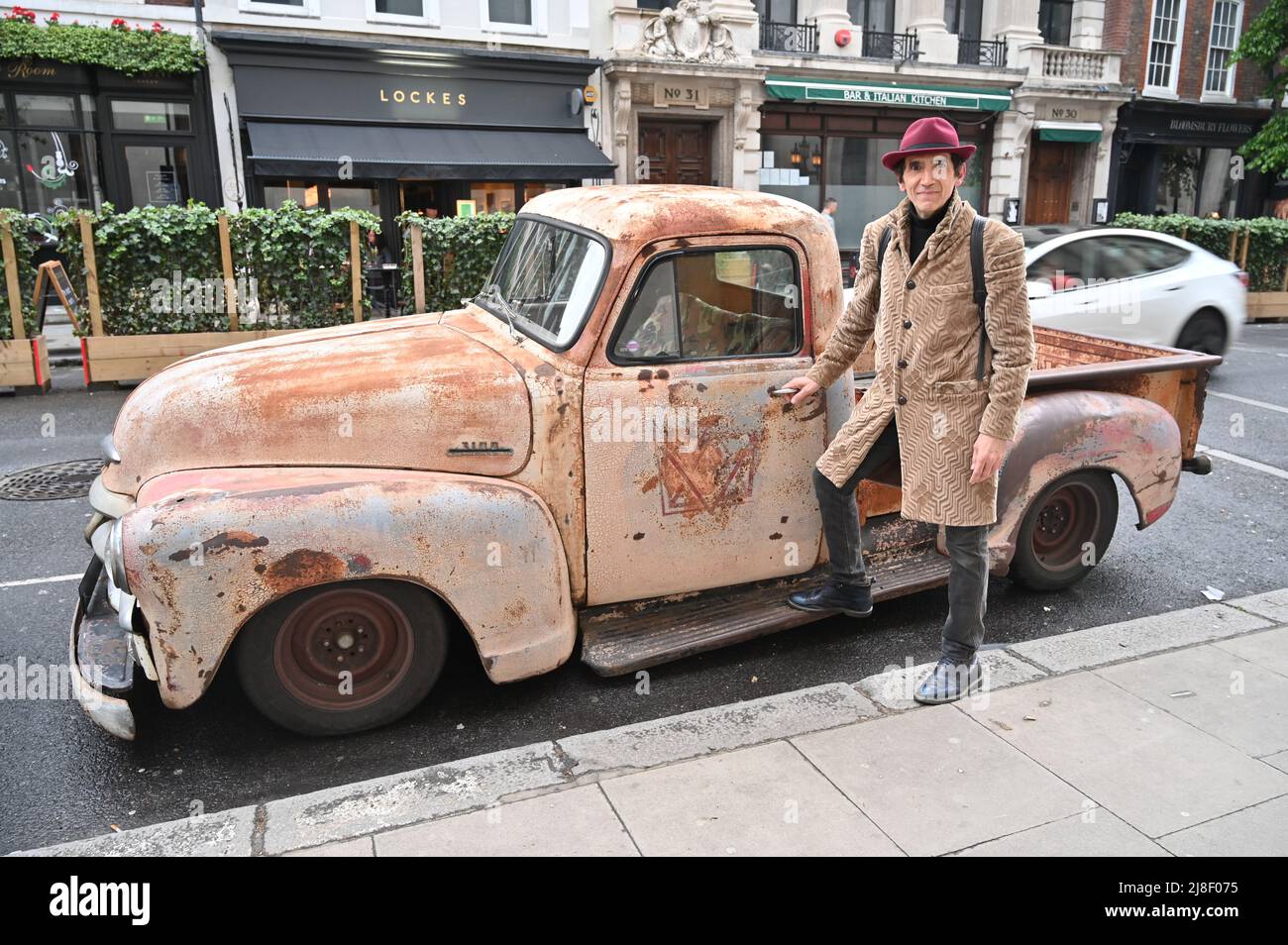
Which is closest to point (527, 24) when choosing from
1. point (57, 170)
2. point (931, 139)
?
point (57, 170)

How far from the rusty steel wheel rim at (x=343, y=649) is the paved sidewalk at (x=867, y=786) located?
A: 1.53 ft

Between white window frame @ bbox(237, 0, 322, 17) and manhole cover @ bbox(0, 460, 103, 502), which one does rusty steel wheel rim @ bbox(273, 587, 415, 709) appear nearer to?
manhole cover @ bbox(0, 460, 103, 502)

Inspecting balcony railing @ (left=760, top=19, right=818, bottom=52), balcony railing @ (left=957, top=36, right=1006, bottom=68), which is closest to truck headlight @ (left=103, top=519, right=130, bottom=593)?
balcony railing @ (left=760, top=19, right=818, bottom=52)

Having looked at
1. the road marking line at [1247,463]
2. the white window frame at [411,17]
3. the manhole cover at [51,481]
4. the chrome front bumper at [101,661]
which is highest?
the white window frame at [411,17]

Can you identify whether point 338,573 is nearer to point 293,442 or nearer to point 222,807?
point 293,442

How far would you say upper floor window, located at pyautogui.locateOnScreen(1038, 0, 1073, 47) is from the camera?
24750 mm

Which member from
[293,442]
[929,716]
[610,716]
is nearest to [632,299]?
[293,442]

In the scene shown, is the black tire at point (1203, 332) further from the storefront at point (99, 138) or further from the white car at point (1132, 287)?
the storefront at point (99, 138)

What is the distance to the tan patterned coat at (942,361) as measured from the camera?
3.66m

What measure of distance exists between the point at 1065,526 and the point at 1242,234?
15212mm

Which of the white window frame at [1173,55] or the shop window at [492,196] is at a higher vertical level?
the white window frame at [1173,55]

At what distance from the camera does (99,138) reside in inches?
648

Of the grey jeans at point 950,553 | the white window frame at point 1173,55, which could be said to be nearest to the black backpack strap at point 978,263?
the grey jeans at point 950,553

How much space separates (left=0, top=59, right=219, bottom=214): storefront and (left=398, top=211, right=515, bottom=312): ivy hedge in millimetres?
7145
